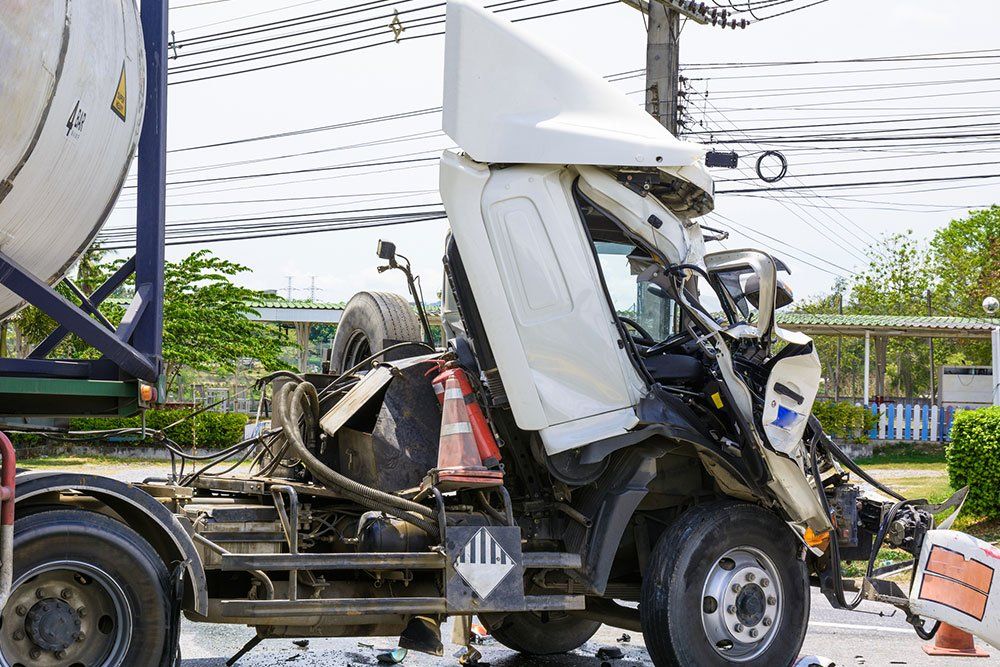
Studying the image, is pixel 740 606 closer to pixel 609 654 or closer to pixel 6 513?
pixel 609 654

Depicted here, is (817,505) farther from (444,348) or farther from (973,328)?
(973,328)

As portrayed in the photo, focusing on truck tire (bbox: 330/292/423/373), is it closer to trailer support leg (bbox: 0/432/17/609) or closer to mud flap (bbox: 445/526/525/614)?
mud flap (bbox: 445/526/525/614)

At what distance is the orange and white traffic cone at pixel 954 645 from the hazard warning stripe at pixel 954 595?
0.63 metres

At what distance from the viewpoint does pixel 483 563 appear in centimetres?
527

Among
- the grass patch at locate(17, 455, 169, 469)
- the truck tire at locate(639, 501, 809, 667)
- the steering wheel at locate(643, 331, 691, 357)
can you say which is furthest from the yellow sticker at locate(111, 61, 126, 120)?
the grass patch at locate(17, 455, 169, 469)

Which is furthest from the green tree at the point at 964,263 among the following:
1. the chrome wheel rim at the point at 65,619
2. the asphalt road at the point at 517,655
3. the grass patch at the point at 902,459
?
the chrome wheel rim at the point at 65,619

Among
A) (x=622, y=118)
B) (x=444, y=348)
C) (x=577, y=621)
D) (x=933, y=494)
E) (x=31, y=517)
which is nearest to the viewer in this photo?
(x=31, y=517)

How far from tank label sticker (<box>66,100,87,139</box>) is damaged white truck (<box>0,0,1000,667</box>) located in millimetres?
1640

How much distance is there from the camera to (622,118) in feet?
19.1

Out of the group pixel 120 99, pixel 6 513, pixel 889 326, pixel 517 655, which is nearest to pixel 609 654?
pixel 517 655

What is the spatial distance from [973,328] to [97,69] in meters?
25.3

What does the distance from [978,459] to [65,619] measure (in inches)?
391

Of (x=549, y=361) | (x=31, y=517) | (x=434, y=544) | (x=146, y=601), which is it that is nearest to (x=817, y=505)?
(x=549, y=361)

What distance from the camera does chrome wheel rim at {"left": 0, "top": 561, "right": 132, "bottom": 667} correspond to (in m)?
4.30
